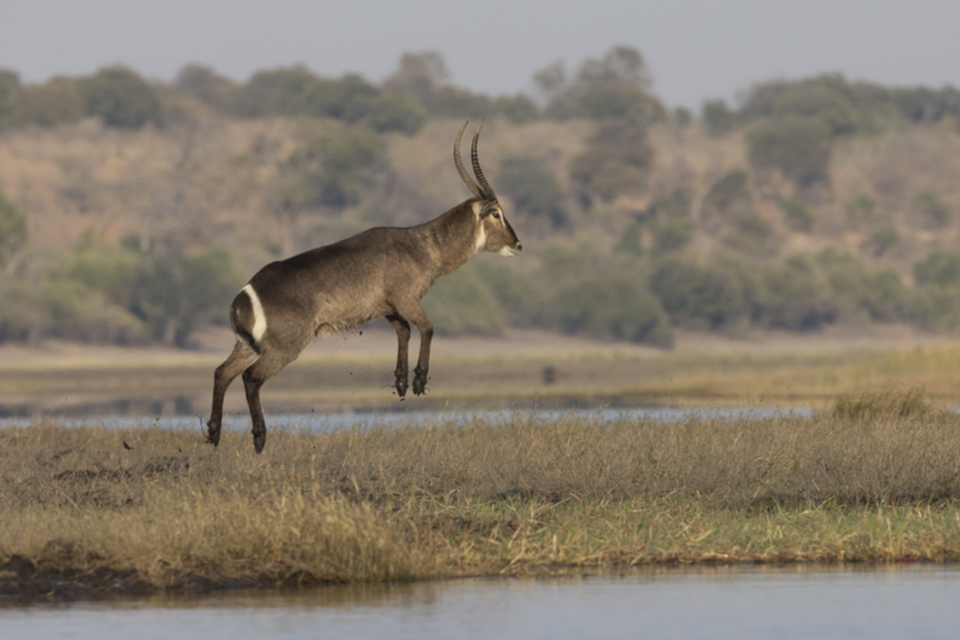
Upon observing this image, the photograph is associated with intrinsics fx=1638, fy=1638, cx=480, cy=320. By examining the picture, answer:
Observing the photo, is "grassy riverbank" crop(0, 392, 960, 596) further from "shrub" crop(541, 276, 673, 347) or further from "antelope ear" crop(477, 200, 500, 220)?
"shrub" crop(541, 276, 673, 347)

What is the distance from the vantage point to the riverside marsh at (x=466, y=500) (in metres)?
10.2

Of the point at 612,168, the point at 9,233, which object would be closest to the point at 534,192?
the point at 612,168

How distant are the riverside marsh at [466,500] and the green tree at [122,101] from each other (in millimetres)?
86635

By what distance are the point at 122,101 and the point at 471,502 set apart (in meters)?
96.1

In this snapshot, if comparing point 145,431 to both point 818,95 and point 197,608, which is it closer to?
point 197,608

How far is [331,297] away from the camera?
12625mm

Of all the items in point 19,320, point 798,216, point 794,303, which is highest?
point 798,216

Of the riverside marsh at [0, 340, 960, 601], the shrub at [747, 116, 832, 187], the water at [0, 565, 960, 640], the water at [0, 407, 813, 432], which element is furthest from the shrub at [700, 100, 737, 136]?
the water at [0, 565, 960, 640]

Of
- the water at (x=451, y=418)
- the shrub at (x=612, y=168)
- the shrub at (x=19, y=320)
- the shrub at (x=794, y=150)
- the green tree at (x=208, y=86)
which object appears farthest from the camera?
the green tree at (x=208, y=86)

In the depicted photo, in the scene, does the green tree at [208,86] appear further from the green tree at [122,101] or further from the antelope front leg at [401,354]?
the antelope front leg at [401,354]

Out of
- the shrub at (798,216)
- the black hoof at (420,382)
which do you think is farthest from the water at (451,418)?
the shrub at (798,216)

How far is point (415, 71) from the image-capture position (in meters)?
130

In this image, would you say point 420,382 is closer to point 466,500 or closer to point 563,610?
point 466,500

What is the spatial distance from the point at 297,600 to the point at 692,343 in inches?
Result: 2521
